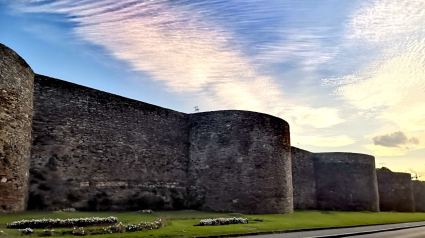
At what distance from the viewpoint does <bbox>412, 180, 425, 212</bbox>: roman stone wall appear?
5097 centimetres

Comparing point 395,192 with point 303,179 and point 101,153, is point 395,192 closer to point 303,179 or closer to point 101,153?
point 303,179

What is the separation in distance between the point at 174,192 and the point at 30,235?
12703 mm

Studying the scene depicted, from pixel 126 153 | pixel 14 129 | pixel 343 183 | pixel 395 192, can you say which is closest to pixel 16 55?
pixel 14 129

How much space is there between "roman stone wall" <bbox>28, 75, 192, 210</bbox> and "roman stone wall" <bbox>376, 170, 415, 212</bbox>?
2995cm

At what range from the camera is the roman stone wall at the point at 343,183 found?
112 ft

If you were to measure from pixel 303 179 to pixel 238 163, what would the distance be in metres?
11.7

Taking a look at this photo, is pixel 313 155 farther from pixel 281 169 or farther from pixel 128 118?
pixel 128 118

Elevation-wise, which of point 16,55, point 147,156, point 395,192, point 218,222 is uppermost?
point 16,55

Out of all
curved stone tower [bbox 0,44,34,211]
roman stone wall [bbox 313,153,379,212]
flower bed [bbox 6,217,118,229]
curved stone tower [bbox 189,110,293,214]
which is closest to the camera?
flower bed [bbox 6,217,118,229]

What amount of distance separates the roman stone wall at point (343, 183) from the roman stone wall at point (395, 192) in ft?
25.6

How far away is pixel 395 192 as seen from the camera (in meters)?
44.0

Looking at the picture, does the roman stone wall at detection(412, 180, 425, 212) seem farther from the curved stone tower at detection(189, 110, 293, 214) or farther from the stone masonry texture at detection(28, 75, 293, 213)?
the curved stone tower at detection(189, 110, 293, 214)

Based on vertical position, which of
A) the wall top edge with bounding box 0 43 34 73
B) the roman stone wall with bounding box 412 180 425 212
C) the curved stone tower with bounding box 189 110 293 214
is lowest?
the roman stone wall with bounding box 412 180 425 212

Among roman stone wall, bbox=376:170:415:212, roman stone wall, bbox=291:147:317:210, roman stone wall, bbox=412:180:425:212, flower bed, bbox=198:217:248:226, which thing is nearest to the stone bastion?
roman stone wall, bbox=291:147:317:210
